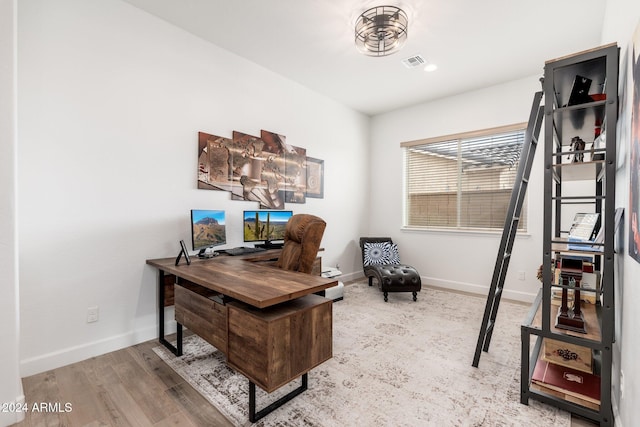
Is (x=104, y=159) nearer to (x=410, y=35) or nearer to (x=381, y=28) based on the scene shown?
(x=381, y=28)

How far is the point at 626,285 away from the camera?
1462mm

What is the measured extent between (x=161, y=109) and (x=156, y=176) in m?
0.63

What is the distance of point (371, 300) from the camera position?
12.8ft

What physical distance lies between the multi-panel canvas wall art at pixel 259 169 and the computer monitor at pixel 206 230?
15.6 inches

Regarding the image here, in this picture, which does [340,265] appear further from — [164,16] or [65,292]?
[164,16]

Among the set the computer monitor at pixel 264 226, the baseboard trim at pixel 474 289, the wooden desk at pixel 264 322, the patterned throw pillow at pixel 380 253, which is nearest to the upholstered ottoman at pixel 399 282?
the patterned throw pillow at pixel 380 253

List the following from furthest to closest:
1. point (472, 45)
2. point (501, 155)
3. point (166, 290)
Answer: point (501, 155)
point (472, 45)
point (166, 290)

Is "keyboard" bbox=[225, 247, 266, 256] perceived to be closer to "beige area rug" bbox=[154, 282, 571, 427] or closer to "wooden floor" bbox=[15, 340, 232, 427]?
"beige area rug" bbox=[154, 282, 571, 427]

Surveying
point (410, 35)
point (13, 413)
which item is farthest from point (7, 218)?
point (410, 35)

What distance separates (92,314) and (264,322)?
71.0 inches

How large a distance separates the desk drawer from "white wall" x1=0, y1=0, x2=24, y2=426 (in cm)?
87

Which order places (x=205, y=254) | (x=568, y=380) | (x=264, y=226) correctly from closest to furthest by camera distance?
(x=568, y=380) < (x=205, y=254) < (x=264, y=226)

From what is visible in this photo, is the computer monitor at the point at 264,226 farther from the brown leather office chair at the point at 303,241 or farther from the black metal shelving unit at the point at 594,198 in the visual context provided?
the black metal shelving unit at the point at 594,198

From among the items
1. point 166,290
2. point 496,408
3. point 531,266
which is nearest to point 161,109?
point 166,290
